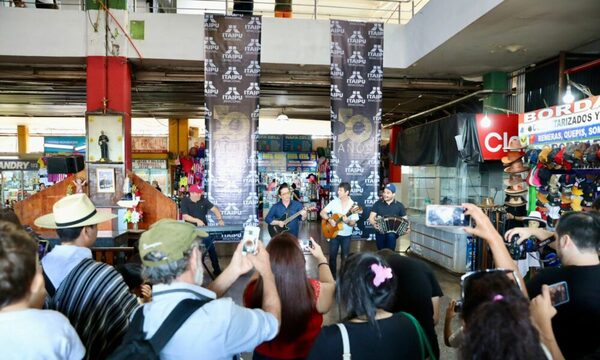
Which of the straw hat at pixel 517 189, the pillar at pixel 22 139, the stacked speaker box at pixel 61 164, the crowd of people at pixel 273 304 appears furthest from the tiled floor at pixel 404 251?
the pillar at pixel 22 139

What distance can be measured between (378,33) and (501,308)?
6.67 m

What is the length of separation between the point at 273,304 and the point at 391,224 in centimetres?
429

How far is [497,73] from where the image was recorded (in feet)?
26.2

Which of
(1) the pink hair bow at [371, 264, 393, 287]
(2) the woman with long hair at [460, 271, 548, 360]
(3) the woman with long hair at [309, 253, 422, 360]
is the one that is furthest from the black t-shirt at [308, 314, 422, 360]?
(2) the woman with long hair at [460, 271, 548, 360]

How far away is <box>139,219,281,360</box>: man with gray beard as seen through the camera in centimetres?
141

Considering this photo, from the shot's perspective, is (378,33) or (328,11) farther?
(328,11)

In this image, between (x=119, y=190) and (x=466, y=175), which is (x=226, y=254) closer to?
(x=119, y=190)

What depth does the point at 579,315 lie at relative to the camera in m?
1.80

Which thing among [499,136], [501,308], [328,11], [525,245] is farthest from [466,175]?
[501,308]

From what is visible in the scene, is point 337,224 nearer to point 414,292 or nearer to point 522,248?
point 522,248

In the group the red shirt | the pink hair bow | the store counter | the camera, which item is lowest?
the store counter

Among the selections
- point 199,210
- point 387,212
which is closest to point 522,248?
point 387,212

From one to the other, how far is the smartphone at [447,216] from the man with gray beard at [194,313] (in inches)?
45.6

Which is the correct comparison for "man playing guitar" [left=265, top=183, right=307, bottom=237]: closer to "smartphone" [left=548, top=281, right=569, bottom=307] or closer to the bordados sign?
the bordados sign
